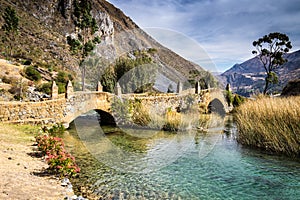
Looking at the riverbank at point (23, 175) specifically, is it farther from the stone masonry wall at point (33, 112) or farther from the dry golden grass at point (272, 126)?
the dry golden grass at point (272, 126)

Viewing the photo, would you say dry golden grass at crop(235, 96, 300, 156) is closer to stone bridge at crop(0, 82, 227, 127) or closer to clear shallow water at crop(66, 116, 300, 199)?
clear shallow water at crop(66, 116, 300, 199)

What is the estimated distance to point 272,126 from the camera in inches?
424

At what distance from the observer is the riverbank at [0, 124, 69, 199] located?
563 centimetres

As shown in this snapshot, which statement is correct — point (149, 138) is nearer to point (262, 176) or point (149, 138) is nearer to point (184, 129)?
point (184, 129)

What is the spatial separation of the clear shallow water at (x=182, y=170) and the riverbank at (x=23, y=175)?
4.10ft

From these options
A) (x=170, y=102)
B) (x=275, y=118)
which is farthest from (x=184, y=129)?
(x=275, y=118)

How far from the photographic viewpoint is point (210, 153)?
11.3m

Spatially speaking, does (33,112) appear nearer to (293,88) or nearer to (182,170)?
(182,170)

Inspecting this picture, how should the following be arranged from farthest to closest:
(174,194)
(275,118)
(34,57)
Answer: (34,57), (275,118), (174,194)

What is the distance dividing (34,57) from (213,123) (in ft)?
131

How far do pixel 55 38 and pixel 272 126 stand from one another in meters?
65.0

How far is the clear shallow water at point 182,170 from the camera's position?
23.0 feet

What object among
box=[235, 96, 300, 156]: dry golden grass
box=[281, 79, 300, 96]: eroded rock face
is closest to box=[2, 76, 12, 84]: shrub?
box=[235, 96, 300, 156]: dry golden grass

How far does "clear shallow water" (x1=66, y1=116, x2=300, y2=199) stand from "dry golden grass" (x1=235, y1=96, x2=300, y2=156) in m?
0.63
